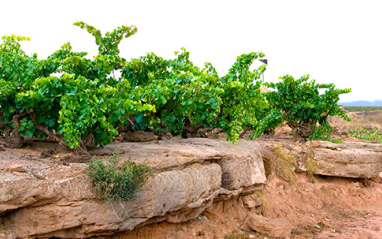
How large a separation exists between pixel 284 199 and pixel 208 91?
13.1 feet

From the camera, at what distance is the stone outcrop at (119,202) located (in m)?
4.69

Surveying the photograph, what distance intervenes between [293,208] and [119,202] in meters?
5.05

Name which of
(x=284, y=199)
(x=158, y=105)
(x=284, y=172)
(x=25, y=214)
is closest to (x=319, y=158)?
(x=284, y=172)

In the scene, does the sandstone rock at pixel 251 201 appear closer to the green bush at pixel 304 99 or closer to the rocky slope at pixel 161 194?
the rocky slope at pixel 161 194

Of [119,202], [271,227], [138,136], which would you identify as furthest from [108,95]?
[271,227]

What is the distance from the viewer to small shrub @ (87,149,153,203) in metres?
5.01

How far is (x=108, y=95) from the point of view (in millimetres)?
5875

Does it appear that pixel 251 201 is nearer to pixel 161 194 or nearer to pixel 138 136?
pixel 138 136

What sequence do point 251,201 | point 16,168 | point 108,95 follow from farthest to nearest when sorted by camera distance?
1. point 251,201
2. point 108,95
3. point 16,168

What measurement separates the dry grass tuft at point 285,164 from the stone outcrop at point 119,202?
2484mm

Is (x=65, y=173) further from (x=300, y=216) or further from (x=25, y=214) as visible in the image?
(x=300, y=216)

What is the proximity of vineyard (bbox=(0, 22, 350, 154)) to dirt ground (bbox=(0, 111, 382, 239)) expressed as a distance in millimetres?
473

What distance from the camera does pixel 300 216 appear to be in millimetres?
8484

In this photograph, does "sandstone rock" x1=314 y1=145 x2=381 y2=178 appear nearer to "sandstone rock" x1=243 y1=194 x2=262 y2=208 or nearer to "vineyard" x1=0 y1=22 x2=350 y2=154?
"sandstone rock" x1=243 y1=194 x2=262 y2=208
